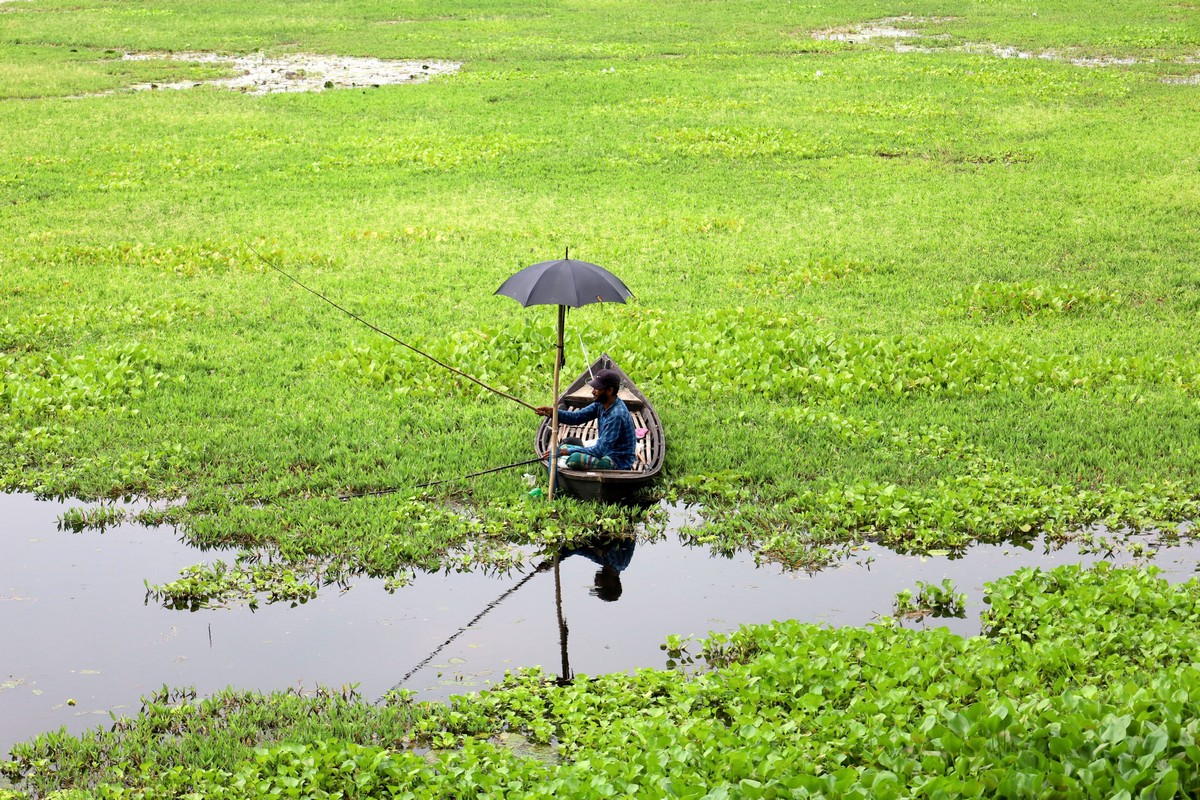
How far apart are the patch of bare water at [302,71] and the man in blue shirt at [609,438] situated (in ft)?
83.4

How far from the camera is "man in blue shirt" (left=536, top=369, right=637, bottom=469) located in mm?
11922

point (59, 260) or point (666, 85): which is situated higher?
point (666, 85)

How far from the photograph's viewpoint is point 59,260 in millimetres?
19531

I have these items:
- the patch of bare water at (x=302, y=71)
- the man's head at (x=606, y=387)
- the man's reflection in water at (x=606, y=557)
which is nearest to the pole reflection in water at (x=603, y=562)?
the man's reflection in water at (x=606, y=557)

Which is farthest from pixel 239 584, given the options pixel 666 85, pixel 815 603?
pixel 666 85

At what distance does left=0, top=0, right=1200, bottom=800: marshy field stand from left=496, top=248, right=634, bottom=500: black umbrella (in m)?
1.03

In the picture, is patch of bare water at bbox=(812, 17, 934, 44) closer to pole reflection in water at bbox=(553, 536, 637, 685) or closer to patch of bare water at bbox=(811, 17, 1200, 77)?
patch of bare water at bbox=(811, 17, 1200, 77)

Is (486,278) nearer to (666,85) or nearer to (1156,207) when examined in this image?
(1156,207)

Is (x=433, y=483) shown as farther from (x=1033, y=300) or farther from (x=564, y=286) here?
(x=1033, y=300)

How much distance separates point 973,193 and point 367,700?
1835cm

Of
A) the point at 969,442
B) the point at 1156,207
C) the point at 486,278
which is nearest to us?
the point at 969,442

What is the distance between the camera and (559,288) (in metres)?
11.9

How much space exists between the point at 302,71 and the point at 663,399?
2761 cm

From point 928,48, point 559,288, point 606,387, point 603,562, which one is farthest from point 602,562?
point 928,48
